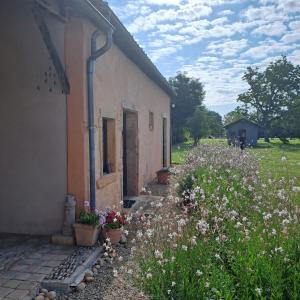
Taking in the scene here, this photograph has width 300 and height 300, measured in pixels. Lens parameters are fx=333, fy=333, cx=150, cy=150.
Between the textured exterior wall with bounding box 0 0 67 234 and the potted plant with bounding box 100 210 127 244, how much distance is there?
0.70 metres

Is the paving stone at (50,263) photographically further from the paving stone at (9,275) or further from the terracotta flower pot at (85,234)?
the terracotta flower pot at (85,234)

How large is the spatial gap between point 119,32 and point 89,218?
11.8 feet

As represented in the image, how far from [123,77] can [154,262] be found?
5.52m

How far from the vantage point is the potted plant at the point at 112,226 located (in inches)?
206

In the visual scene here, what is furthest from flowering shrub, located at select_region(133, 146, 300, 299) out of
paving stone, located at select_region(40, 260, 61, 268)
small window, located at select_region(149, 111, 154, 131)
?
small window, located at select_region(149, 111, 154, 131)

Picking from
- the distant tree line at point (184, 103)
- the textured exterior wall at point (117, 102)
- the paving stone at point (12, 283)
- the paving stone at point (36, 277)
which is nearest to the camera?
the paving stone at point (12, 283)

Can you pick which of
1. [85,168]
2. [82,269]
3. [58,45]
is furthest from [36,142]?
[82,269]

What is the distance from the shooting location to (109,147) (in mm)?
6996

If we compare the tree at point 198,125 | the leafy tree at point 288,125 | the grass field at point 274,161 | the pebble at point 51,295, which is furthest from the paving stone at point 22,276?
the leafy tree at point 288,125

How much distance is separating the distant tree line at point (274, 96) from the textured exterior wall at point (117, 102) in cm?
4156

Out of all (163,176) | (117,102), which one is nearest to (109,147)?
(117,102)

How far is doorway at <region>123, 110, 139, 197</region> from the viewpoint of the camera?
9.12 metres

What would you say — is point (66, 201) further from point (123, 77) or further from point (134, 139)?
point (134, 139)

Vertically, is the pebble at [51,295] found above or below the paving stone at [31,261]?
below
